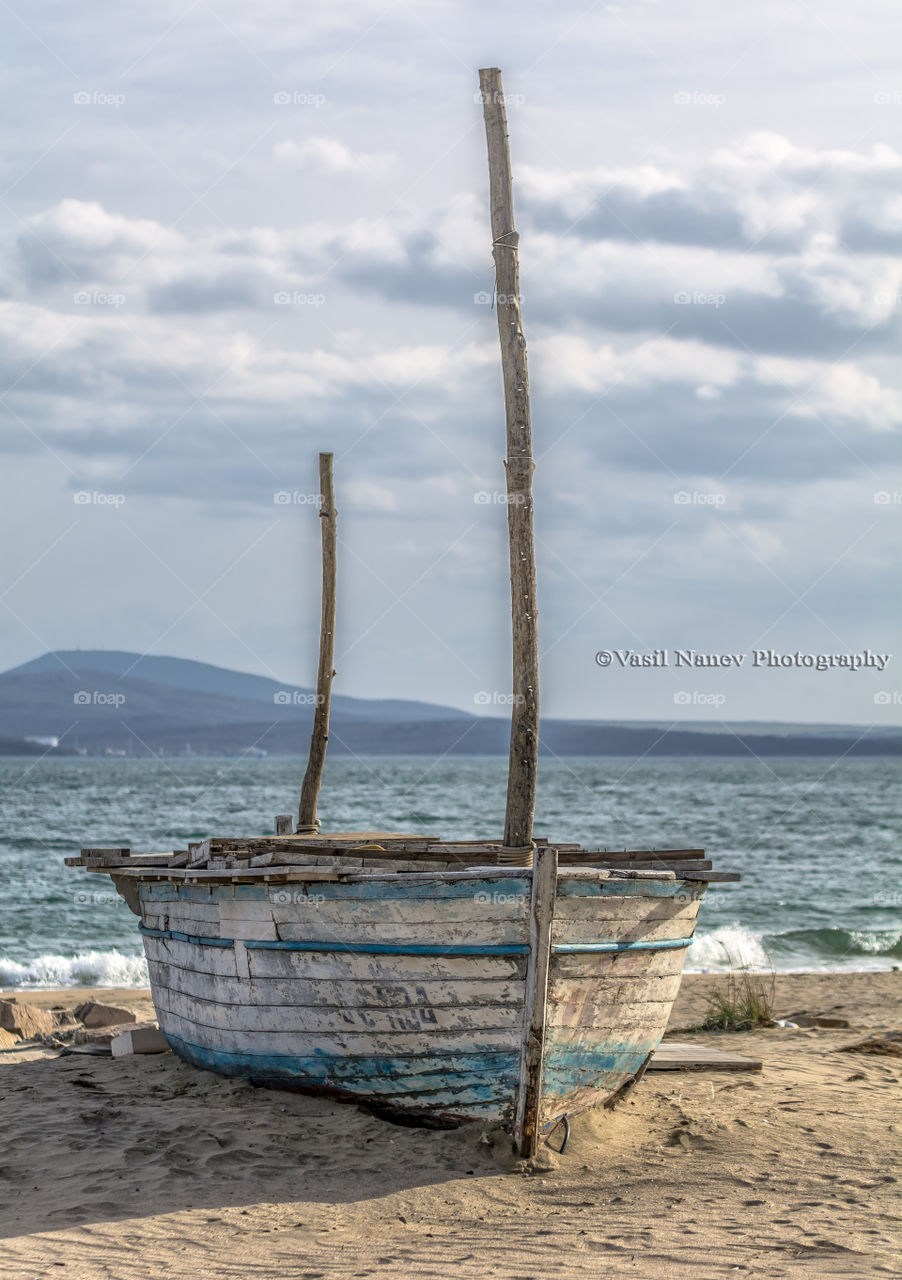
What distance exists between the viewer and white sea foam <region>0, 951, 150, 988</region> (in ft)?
54.5

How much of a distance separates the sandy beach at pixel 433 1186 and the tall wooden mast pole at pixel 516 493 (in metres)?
1.89

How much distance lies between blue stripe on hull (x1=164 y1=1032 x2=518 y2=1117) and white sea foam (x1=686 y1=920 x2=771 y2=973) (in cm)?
1019

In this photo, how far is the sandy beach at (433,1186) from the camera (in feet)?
19.5

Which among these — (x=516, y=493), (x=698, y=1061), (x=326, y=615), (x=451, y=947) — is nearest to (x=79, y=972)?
(x=326, y=615)

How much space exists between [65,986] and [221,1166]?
10.2m

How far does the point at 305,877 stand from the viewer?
25.0 feet

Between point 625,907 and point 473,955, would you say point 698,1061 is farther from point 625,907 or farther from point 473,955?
point 473,955

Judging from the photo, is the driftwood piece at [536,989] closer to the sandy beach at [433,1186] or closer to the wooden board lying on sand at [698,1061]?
the sandy beach at [433,1186]

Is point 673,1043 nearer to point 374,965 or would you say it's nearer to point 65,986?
point 374,965

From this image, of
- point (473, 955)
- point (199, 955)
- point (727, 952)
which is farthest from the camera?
point (727, 952)

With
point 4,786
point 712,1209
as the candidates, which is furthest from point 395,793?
point 712,1209

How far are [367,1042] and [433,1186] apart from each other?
0.97 metres

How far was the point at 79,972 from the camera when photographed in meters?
16.9

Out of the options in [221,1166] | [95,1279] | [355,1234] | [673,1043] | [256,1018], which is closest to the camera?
[95,1279]
